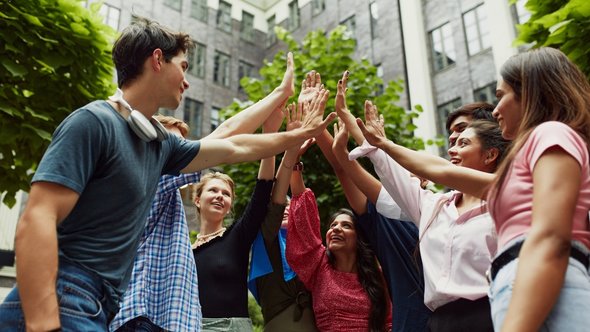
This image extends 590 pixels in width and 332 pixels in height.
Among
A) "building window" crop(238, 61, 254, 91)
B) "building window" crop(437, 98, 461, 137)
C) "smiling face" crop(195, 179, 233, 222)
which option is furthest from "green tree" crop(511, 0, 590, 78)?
"building window" crop(238, 61, 254, 91)

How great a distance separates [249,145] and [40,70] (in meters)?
3.89

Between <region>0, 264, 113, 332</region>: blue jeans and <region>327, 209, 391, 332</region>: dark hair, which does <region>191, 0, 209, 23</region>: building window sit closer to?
<region>327, 209, 391, 332</region>: dark hair

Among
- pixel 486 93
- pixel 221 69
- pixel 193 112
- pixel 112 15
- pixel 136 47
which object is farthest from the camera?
pixel 221 69

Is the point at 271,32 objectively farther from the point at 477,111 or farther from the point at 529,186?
the point at 529,186

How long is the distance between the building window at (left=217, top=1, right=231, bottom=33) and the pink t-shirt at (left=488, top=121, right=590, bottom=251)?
21927 millimetres

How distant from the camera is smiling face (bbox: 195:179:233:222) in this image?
358 centimetres

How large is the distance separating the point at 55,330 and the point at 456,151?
217 cm

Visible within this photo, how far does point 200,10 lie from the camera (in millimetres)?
21906

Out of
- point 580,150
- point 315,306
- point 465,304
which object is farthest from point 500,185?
point 315,306

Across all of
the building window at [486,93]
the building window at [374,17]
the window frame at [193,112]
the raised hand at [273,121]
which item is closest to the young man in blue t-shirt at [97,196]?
the raised hand at [273,121]

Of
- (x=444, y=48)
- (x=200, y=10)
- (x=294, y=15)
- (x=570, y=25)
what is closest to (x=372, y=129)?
(x=570, y=25)

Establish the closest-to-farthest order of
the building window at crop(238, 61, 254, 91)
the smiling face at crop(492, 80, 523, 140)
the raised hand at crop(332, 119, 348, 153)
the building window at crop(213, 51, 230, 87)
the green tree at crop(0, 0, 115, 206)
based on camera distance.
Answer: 1. the smiling face at crop(492, 80, 523, 140)
2. the raised hand at crop(332, 119, 348, 153)
3. the green tree at crop(0, 0, 115, 206)
4. the building window at crop(213, 51, 230, 87)
5. the building window at crop(238, 61, 254, 91)

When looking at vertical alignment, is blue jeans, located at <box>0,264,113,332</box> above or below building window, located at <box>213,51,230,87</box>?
below

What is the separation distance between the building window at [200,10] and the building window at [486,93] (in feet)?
39.3
